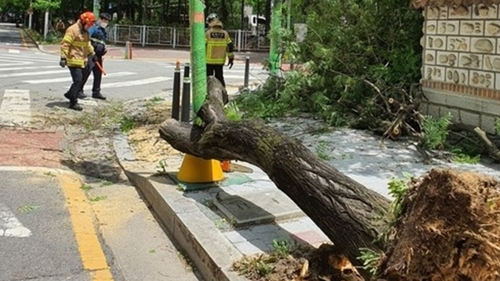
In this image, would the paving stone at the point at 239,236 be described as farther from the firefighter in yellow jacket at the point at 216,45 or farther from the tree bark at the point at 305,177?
the firefighter in yellow jacket at the point at 216,45

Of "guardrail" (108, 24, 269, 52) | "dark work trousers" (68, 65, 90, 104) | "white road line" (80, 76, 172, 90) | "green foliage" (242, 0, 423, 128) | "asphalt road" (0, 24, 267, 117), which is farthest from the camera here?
"guardrail" (108, 24, 269, 52)

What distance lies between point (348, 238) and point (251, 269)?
730 mm

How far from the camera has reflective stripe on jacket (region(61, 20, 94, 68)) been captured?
36.7ft

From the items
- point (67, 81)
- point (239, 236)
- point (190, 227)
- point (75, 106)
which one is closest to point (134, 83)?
point (67, 81)

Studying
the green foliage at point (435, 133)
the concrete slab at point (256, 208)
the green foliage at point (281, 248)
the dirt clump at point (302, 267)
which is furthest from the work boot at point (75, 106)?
the dirt clump at point (302, 267)

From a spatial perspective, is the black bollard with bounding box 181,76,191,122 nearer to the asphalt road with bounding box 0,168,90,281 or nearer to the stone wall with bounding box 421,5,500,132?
the asphalt road with bounding box 0,168,90,281

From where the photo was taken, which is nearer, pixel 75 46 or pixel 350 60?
pixel 350 60

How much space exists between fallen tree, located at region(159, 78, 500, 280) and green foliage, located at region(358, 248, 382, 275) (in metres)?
Answer: 0.05

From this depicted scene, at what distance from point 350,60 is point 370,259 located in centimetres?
710

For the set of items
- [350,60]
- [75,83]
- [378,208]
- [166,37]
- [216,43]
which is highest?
[166,37]

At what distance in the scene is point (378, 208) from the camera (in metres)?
3.75

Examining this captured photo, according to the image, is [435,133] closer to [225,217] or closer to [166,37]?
[225,217]

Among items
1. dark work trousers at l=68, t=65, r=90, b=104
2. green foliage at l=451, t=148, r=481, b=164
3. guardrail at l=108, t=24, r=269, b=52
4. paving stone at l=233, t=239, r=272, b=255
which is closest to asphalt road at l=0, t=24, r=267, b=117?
dark work trousers at l=68, t=65, r=90, b=104

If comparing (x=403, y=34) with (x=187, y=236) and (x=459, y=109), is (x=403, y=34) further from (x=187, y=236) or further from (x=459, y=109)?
(x=187, y=236)
